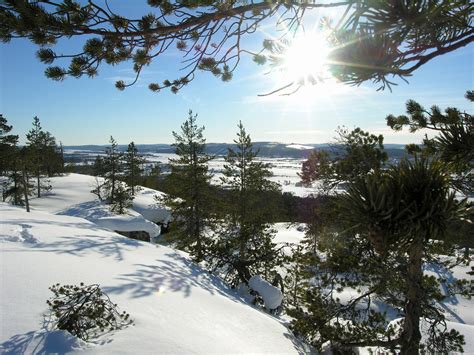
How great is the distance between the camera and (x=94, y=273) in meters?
6.05

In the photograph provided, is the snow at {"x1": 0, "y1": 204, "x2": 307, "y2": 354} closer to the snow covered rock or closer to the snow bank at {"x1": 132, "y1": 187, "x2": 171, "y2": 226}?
the snow covered rock

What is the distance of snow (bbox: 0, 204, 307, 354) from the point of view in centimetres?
331

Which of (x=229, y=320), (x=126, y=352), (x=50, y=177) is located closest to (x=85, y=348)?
(x=126, y=352)

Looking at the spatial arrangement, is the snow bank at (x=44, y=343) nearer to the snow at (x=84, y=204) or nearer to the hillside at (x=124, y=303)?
the hillside at (x=124, y=303)

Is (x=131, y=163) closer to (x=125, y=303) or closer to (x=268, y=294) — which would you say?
(x=268, y=294)

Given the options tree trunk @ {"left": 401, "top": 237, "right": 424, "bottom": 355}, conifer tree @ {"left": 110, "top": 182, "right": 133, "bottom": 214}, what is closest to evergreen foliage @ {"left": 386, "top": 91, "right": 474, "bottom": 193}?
tree trunk @ {"left": 401, "top": 237, "right": 424, "bottom": 355}

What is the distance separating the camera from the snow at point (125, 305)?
3.31 m

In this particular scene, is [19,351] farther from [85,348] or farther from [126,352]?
[126,352]

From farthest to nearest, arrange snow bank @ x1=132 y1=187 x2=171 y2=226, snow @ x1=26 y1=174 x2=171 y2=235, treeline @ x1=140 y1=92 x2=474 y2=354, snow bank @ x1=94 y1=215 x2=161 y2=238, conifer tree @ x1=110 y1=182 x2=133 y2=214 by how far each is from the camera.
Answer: snow bank @ x1=132 y1=187 x2=171 y2=226, conifer tree @ x1=110 y1=182 x2=133 y2=214, snow @ x1=26 y1=174 x2=171 y2=235, snow bank @ x1=94 y1=215 x2=161 y2=238, treeline @ x1=140 y1=92 x2=474 y2=354

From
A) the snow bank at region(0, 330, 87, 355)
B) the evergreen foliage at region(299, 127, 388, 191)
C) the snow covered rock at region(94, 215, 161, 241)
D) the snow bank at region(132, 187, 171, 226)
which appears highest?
the evergreen foliage at region(299, 127, 388, 191)

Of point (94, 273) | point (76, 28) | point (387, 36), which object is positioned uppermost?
point (76, 28)

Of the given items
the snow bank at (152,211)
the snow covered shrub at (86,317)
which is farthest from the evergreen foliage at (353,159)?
the snow bank at (152,211)

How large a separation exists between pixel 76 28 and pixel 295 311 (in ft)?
19.7

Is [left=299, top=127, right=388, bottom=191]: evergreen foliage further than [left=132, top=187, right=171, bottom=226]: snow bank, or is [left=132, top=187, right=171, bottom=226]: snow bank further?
[left=132, top=187, right=171, bottom=226]: snow bank
